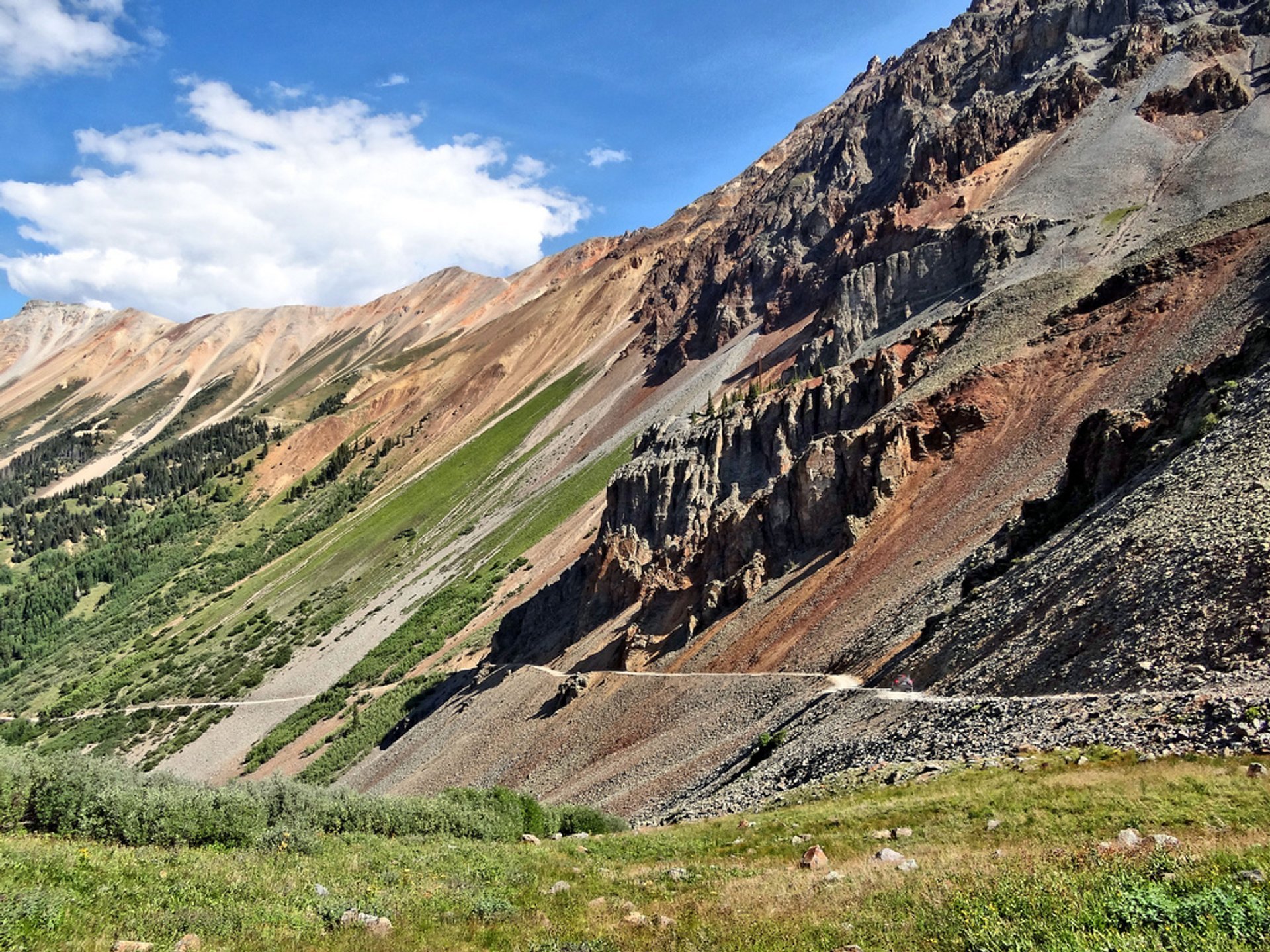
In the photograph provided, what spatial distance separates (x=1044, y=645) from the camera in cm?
1839

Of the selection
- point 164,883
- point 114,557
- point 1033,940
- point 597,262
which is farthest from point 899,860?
point 597,262

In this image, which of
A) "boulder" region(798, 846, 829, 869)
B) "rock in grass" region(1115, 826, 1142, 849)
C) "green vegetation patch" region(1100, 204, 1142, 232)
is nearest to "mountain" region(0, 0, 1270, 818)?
"green vegetation patch" region(1100, 204, 1142, 232)

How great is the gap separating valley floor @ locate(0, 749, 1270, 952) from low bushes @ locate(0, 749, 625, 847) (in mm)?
752

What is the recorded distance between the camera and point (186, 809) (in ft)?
44.8

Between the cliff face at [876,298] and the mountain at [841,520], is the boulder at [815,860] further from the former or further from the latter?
the cliff face at [876,298]

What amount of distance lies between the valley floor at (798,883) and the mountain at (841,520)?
2649mm

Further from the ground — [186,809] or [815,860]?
[186,809]

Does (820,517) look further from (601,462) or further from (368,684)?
(601,462)

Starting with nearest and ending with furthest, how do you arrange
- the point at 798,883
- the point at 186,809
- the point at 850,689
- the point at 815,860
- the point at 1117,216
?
the point at 798,883 < the point at 815,860 < the point at 186,809 < the point at 850,689 < the point at 1117,216

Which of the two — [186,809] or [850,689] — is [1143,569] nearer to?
[850,689]

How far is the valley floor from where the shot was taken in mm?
6945

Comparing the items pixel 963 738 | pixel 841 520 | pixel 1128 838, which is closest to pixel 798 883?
pixel 1128 838

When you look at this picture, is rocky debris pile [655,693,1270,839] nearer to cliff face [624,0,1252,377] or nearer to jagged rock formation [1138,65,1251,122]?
cliff face [624,0,1252,377]

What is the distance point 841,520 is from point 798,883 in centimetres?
2682
